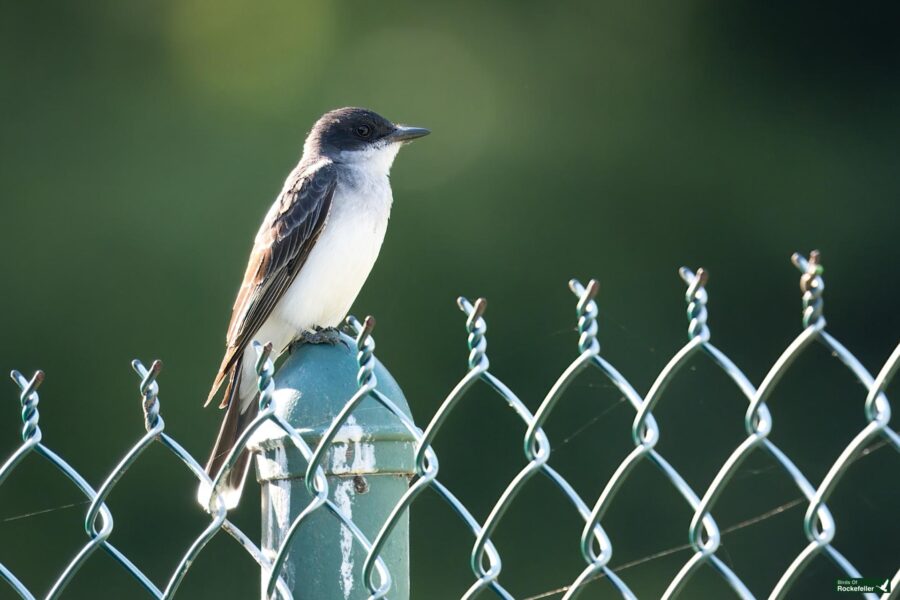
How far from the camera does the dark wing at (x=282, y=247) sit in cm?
445

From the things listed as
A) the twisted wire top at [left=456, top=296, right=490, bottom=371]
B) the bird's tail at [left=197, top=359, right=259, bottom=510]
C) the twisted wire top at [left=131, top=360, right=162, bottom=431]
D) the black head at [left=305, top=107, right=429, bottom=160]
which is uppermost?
the black head at [left=305, top=107, right=429, bottom=160]

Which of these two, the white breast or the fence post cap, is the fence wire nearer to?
the fence post cap

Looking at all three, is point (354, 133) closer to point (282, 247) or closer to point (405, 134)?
point (405, 134)

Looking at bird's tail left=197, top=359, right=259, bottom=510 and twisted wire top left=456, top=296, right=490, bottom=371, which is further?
bird's tail left=197, top=359, right=259, bottom=510

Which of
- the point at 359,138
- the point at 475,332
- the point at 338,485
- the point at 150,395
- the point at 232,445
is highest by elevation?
the point at 359,138

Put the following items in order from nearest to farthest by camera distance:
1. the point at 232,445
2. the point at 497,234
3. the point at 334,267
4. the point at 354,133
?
the point at 232,445, the point at 334,267, the point at 354,133, the point at 497,234

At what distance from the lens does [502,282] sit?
800cm

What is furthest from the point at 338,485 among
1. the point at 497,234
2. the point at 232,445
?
the point at 497,234

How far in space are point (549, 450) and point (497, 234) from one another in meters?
6.07

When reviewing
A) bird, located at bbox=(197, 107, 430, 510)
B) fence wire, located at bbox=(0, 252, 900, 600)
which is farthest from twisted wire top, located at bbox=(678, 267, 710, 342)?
bird, located at bbox=(197, 107, 430, 510)

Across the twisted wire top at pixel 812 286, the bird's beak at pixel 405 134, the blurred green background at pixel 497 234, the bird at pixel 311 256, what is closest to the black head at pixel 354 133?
the bird's beak at pixel 405 134

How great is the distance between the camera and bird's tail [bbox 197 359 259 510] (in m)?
3.11

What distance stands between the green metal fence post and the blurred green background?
184 inches

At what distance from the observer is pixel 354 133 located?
5016 mm
